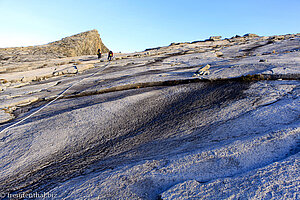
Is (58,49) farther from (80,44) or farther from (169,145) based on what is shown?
(169,145)

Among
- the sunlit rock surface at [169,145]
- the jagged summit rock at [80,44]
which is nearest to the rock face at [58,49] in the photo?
the jagged summit rock at [80,44]

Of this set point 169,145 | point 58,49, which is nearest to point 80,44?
point 58,49

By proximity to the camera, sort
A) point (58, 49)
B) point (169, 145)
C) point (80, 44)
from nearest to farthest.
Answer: point (169, 145)
point (58, 49)
point (80, 44)

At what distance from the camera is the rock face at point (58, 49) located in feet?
82.1

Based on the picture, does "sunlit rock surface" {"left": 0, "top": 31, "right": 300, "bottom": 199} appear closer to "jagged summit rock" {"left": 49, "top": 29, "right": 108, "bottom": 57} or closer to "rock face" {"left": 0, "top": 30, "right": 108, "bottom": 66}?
"rock face" {"left": 0, "top": 30, "right": 108, "bottom": 66}

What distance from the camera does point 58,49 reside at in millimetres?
30031

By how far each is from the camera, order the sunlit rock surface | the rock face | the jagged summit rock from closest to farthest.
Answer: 1. the sunlit rock surface
2. the rock face
3. the jagged summit rock

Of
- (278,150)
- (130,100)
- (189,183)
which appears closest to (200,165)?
(189,183)

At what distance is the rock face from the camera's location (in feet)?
82.1

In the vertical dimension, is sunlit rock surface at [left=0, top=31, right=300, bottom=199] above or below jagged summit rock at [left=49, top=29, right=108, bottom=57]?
below

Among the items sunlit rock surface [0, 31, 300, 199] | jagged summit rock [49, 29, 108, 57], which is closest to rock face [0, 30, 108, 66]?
jagged summit rock [49, 29, 108, 57]

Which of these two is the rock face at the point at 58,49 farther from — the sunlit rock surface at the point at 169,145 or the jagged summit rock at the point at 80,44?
the sunlit rock surface at the point at 169,145

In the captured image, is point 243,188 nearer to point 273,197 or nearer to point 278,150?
point 273,197

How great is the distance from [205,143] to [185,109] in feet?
5.09
